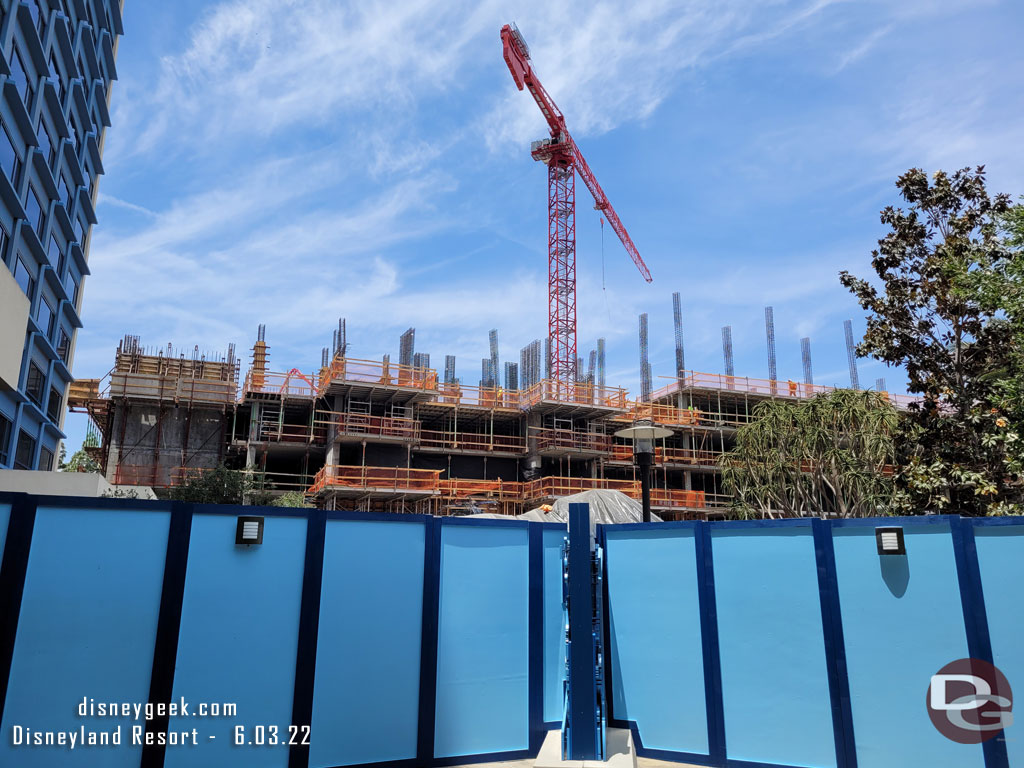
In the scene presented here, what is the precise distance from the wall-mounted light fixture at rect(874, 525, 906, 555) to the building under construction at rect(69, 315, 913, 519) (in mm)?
29491

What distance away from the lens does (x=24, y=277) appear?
26250mm

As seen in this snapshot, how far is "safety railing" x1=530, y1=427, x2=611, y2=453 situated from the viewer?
42.6 metres

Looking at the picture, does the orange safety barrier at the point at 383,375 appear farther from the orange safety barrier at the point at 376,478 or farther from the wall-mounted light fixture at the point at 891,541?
the wall-mounted light fixture at the point at 891,541

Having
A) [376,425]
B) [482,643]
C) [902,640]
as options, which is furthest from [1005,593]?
[376,425]

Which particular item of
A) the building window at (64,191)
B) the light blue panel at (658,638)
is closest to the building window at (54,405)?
the building window at (64,191)

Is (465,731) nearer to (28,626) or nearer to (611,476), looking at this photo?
(28,626)

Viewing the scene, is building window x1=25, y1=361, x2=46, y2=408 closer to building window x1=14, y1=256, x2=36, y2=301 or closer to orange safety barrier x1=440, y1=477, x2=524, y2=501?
building window x1=14, y1=256, x2=36, y2=301

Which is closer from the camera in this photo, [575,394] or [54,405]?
[54,405]

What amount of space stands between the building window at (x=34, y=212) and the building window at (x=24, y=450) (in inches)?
297

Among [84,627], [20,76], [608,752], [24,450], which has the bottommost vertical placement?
[608,752]

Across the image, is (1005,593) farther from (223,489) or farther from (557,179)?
(557,179)

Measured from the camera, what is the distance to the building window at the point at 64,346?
32.2 m

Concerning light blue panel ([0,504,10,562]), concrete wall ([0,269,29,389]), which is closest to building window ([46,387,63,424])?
concrete wall ([0,269,29,389])

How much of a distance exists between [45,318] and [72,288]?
3.78 metres
